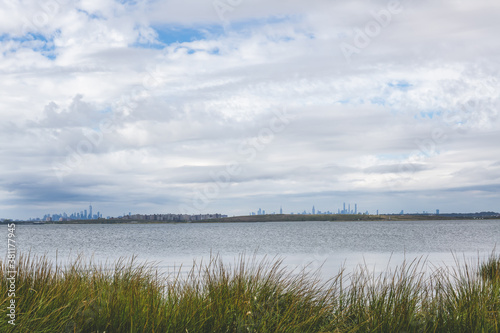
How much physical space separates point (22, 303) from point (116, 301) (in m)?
1.41

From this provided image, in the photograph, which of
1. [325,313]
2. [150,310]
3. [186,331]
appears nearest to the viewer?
[186,331]

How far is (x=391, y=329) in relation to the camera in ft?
20.2

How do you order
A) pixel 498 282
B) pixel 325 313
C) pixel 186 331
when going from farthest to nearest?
pixel 498 282 → pixel 325 313 → pixel 186 331

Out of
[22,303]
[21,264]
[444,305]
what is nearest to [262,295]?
[444,305]

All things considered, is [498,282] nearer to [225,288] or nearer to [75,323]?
[225,288]

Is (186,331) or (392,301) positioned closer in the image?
(186,331)

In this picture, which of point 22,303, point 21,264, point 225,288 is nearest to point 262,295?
point 225,288

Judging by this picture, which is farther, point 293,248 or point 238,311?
point 293,248

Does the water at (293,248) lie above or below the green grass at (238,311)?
below

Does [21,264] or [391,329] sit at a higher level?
[21,264]

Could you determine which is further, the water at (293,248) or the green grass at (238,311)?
the water at (293,248)

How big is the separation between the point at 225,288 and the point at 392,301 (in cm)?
241

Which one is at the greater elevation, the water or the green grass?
the green grass

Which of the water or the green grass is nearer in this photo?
the green grass
